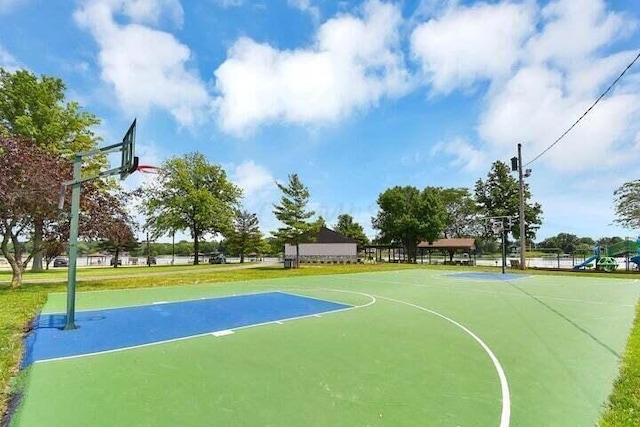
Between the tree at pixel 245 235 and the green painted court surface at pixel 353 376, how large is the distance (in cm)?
3883

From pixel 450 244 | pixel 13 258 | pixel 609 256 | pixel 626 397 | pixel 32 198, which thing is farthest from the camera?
pixel 450 244

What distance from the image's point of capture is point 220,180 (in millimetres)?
41375

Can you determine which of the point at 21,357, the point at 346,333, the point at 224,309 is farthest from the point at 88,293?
the point at 346,333

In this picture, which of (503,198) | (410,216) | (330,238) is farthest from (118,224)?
(503,198)

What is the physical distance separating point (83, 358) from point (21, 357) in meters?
0.94

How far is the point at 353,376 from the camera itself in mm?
4719

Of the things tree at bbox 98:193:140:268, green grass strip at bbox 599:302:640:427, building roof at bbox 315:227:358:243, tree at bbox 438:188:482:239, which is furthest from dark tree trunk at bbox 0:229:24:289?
tree at bbox 438:188:482:239

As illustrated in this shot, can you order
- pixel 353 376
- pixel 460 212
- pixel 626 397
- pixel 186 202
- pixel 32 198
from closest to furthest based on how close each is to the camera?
pixel 626 397, pixel 353 376, pixel 32 198, pixel 186 202, pixel 460 212

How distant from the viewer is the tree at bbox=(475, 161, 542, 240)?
4566cm

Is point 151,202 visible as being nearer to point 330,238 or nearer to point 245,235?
point 245,235

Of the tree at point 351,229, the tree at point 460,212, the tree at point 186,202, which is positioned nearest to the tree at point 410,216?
the tree at point 351,229

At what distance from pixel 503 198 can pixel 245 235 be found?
32.6 meters

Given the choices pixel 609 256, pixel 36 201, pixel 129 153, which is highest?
pixel 129 153

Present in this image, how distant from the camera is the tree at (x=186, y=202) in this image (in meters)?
37.7
